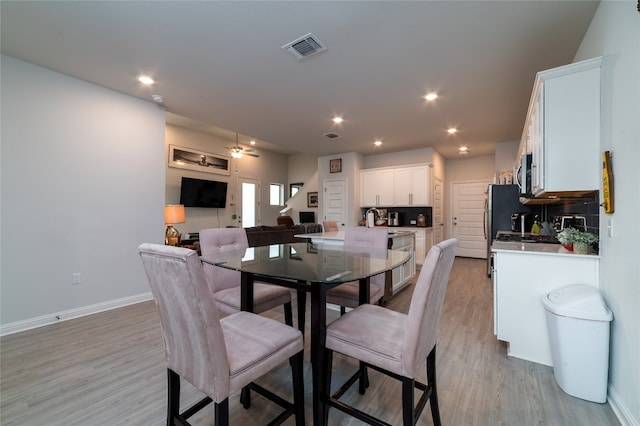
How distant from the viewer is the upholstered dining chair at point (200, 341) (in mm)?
1000

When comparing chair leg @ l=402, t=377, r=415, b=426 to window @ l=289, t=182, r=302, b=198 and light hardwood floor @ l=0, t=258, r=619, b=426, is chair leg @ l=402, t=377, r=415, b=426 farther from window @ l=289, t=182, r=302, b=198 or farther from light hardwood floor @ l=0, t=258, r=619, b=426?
window @ l=289, t=182, r=302, b=198

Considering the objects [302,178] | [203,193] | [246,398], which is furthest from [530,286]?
[302,178]

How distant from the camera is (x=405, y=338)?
46.9 inches

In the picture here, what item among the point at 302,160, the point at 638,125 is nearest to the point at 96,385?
the point at 638,125

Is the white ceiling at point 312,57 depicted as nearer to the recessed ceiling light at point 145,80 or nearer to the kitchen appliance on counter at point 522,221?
the recessed ceiling light at point 145,80

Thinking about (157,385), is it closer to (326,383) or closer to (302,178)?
(326,383)

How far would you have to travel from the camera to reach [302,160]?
902 centimetres

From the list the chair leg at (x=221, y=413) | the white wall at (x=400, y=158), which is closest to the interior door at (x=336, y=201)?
the white wall at (x=400, y=158)

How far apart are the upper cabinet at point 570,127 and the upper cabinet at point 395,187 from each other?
12.7 ft

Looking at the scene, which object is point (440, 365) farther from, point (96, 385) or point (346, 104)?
point (346, 104)

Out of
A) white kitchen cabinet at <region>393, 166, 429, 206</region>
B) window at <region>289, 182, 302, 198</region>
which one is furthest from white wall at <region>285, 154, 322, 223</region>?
white kitchen cabinet at <region>393, 166, 429, 206</region>

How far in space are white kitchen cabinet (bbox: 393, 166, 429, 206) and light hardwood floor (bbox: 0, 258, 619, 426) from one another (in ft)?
11.8

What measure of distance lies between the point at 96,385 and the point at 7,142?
2.58m

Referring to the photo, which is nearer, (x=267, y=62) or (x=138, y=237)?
(x=267, y=62)
